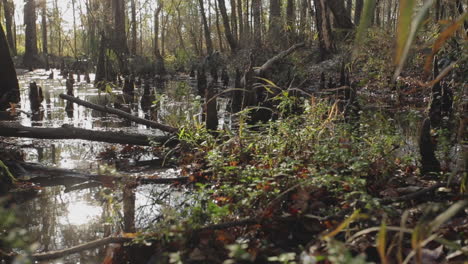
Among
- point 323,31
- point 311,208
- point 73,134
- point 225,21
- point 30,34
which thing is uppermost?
point 30,34

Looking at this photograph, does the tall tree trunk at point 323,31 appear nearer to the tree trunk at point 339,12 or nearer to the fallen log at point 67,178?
the tree trunk at point 339,12

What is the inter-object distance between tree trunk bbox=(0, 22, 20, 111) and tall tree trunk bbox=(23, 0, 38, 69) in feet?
65.8

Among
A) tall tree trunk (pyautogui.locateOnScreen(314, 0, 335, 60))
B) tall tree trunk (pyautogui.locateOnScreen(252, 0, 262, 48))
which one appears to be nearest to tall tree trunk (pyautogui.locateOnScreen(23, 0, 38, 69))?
tall tree trunk (pyautogui.locateOnScreen(252, 0, 262, 48))

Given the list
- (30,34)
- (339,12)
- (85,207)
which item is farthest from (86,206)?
(30,34)

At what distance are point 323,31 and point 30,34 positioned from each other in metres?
20.0

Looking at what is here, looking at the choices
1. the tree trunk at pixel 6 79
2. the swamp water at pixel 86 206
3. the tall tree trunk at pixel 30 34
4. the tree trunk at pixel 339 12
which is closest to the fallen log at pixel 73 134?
the swamp water at pixel 86 206

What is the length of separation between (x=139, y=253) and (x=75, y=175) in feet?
4.95

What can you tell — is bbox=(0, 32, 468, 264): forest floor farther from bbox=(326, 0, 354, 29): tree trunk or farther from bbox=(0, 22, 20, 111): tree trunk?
bbox=(326, 0, 354, 29): tree trunk

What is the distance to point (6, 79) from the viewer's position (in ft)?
24.1

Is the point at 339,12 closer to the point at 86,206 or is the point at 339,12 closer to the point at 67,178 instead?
the point at 67,178

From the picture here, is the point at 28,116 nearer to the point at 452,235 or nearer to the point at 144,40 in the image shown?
the point at 452,235

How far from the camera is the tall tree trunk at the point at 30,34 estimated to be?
25533mm

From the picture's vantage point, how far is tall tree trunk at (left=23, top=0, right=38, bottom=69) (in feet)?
83.8

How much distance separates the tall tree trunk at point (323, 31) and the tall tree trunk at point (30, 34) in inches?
771
